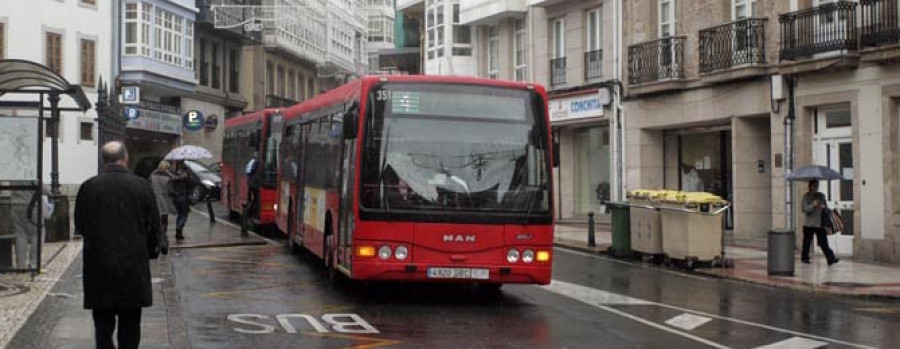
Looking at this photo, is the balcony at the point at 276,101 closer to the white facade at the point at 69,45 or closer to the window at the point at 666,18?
the white facade at the point at 69,45

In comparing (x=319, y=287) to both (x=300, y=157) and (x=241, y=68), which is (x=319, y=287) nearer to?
(x=300, y=157)

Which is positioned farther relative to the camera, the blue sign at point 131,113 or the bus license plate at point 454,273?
the blue sign at point 131,113

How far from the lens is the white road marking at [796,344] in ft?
33.9

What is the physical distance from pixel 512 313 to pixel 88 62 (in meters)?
34.2

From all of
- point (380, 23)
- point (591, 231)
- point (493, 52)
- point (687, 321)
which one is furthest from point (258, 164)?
point (380, 23)

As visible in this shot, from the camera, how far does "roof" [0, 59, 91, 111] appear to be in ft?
48.6

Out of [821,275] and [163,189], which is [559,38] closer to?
[821,275]

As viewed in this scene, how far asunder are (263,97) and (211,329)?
168ft

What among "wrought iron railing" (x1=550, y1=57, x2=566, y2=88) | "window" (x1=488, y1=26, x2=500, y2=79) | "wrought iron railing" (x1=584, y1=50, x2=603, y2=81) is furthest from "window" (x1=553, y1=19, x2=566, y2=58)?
"window" (x1=488, y1=26, x2=500, y2=79)

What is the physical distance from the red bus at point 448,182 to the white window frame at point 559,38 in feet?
69.6

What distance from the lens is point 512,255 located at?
41.1ft

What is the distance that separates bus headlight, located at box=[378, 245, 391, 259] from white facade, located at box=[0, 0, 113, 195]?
2938 cm

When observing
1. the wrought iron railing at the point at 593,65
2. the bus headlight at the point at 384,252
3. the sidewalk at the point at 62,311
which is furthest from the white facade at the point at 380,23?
the bus headlight at the point at 384,252

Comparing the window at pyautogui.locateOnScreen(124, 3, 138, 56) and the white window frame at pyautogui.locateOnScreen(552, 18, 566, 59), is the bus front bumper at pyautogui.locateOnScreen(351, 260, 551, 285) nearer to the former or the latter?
the white window frame at pyautogui.locateOnScreen(552, 18, 566, 59)
